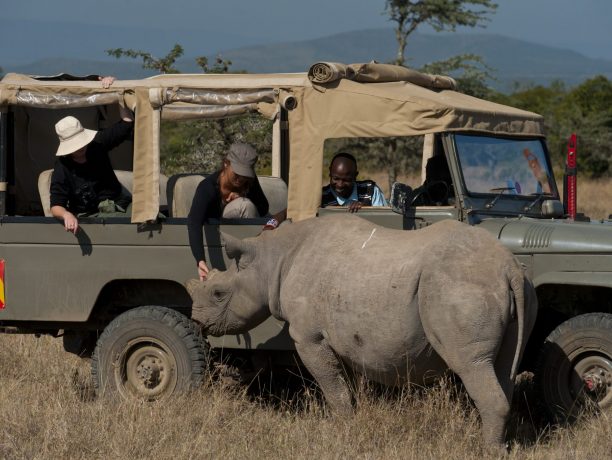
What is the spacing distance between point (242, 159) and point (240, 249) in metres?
0.71

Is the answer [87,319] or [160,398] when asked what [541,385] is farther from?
[87,319]

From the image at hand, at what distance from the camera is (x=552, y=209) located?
7965 millimetres

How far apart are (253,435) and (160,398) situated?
2.88ft

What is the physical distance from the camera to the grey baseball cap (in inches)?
303

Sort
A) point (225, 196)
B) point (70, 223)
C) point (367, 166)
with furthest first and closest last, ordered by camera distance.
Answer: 1. point (367, 166)
2. point (225, 196)
3. point (70, 223)

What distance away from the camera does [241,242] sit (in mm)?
7301

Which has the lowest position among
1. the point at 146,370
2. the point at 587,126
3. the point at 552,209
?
the point at 146,370

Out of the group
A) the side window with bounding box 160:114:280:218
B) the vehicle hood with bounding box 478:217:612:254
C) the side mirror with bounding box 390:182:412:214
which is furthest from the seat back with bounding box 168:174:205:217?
the side window with bounding box 160:114:280:218

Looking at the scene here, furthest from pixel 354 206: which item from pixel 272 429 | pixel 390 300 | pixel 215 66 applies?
pixel 215 66

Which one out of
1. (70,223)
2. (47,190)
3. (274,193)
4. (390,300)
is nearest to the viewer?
(390,300)

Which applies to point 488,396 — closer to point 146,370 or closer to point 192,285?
point 192,285

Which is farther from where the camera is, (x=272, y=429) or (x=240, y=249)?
(x=240, y=249)

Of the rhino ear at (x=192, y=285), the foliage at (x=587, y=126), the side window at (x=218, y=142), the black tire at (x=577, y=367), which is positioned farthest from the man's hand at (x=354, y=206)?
the foliage at (x=587, y=126)

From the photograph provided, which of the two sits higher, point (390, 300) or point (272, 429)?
point (390, 300)
